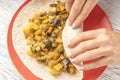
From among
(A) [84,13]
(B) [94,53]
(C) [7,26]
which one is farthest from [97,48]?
(C) [7,26]

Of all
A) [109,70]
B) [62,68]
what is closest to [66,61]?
[62,68]

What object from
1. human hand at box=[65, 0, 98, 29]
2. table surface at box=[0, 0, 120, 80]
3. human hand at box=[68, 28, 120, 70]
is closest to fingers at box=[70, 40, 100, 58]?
human hand at box=[68, 28, 120, 70]

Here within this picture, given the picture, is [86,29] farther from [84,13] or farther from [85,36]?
[85,36]

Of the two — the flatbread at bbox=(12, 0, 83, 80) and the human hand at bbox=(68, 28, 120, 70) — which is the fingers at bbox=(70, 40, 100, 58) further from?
the flatbread at bbox=(12, 0, 83, 80)

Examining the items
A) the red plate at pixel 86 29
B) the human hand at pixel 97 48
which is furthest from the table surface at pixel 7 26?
the human hand at pixel 97 48

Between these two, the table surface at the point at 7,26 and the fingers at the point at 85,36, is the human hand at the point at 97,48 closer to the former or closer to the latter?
the fingers at the point at 85,36

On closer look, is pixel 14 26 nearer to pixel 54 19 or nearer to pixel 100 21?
pixel 54 19

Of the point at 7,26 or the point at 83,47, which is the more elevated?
the point at 7,26
